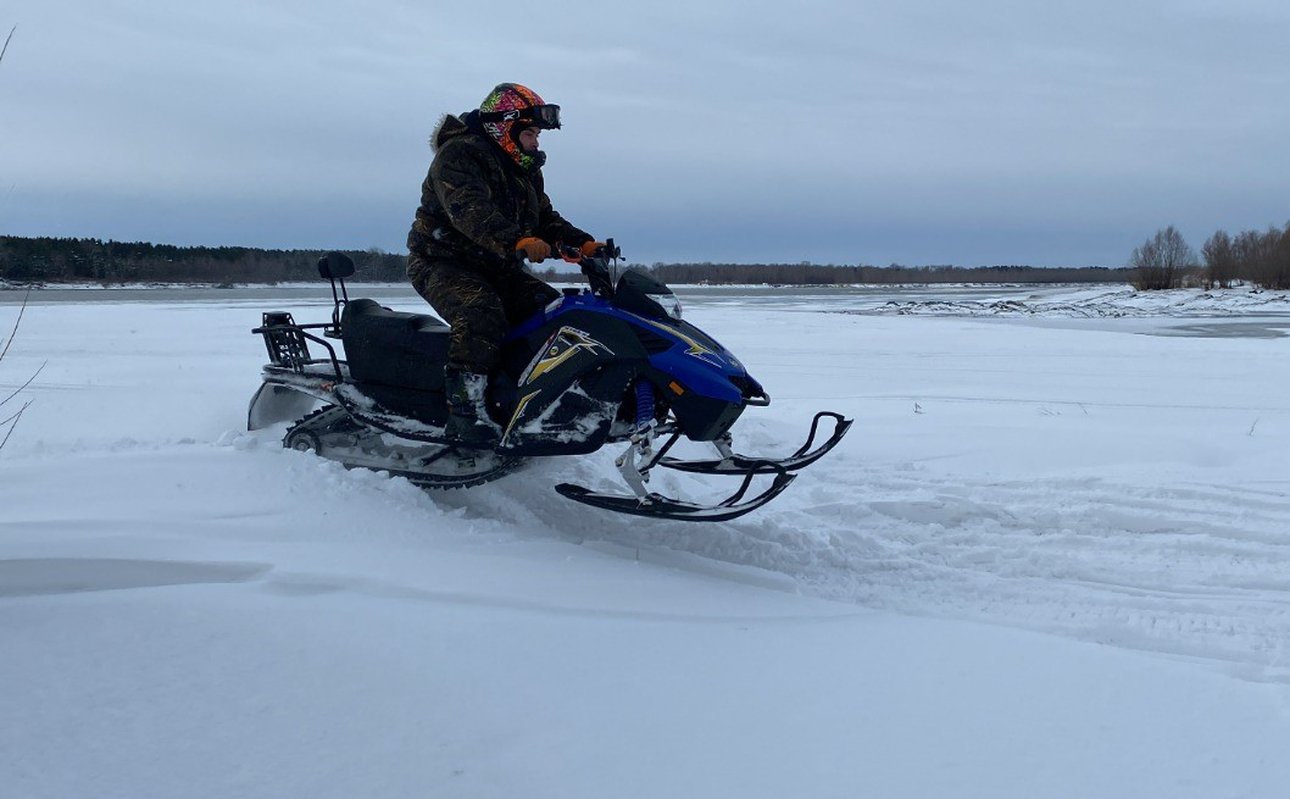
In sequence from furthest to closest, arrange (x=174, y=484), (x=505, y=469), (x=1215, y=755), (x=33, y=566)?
(x=505, y=469), (x=174, y=484), (x=33, y=566), (x=1215, y=755)

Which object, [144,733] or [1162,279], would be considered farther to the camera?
[1162,279]

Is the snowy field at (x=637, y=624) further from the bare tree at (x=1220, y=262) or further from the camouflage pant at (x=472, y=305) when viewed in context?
the bare tree at (x=1220, y=262)

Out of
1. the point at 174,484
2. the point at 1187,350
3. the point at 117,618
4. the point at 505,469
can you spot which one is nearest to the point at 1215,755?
the point at 117,618

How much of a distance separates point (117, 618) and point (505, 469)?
2.30 m

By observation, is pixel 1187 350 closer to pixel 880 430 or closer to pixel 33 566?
pixel 880 430

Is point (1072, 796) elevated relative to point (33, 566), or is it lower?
lower

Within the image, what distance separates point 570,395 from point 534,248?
682 mm

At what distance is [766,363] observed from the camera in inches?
508

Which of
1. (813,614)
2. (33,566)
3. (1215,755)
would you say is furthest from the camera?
(813,614)

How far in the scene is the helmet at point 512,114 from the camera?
15.7 ft

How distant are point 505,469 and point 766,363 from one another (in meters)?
8.26

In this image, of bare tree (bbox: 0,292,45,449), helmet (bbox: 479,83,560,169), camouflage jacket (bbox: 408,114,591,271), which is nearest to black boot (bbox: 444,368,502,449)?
camouflage jacket (bbox: 408,114,591,271)

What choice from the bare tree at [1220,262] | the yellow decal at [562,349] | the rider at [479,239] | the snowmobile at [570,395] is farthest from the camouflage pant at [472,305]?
the bare tree at [1220,262]

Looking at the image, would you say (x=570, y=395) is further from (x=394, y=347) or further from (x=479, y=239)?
(x=394, y=347)
